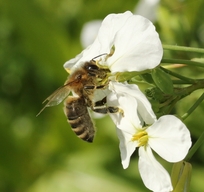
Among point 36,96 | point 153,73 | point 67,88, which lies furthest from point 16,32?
point 153,73

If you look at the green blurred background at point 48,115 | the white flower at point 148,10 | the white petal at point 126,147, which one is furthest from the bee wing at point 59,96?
the green blurred background at point 48,115

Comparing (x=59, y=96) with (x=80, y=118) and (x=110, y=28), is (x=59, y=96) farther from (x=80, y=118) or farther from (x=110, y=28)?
(x=110, y=28)

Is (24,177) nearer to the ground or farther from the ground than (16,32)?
nearer to the ground

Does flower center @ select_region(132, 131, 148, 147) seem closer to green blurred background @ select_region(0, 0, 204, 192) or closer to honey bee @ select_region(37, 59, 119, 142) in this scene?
honey bee @ select_region(37, 59, 119, 142)

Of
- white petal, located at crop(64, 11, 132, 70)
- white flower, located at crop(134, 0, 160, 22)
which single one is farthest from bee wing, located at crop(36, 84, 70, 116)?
white flower, located at crop(134, 0, 160, 22)

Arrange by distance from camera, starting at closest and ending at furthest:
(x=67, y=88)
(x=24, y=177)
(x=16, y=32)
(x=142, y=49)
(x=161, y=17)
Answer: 1. (x=142, y=49)
2. (x=67, y=88)
3. (x=161, y=17)
4. (x=24, y=177)
5. (x=16, y=32)

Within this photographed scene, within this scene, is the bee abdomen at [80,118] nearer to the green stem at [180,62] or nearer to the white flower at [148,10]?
the green stem at [180,62]

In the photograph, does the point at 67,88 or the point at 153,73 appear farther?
the point at 67,88

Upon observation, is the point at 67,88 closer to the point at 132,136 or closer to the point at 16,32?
the point at 132,136
